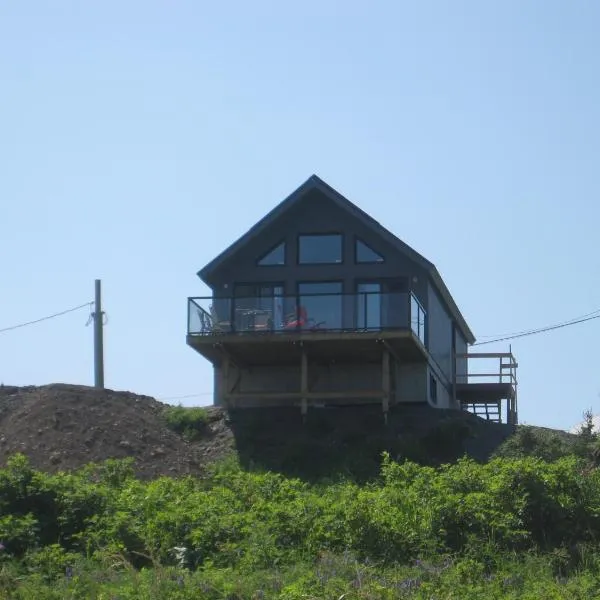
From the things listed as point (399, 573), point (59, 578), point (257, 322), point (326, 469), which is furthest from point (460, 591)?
point (257, 322)

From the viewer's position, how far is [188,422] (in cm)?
3353

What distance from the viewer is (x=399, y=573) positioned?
15.0m

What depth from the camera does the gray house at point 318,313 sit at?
109 feet

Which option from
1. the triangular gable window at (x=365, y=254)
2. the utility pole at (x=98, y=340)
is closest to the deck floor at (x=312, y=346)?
the triangular gable window at (x=365, y=254)

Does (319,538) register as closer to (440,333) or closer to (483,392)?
(440,333)

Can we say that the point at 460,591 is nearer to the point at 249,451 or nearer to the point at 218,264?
the point at 249,451

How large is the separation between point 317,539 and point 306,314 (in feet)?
57.0

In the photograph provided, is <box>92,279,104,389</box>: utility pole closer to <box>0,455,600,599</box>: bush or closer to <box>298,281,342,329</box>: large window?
<box>298,281,342,329</box>: large window

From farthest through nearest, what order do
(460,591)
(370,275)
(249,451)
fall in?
1. (370,275)
2. (249,451)
3. (460,591)

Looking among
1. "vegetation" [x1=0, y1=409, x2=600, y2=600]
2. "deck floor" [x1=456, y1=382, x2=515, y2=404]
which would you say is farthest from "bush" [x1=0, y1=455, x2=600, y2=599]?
"deck floor" [x1=456, y1=382, x2=515, y2=404]

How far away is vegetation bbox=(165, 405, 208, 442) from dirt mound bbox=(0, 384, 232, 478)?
165mm

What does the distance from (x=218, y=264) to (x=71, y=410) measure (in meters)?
6.30

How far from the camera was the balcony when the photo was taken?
33.1 m

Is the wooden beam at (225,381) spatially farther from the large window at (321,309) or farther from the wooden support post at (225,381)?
the large window at (321,309)
